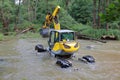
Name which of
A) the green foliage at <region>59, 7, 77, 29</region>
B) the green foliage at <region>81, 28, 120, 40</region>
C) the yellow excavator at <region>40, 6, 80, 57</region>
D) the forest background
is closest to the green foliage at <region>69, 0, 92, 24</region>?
the forest background

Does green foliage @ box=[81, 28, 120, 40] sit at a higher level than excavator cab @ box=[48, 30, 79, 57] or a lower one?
lower

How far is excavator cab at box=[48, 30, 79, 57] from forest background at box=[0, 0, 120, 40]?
11.6 m

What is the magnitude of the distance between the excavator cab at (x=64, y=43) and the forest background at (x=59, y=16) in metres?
11.6

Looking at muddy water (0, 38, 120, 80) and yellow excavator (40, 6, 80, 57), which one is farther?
yellow excavator (40, 6, 80, 57)

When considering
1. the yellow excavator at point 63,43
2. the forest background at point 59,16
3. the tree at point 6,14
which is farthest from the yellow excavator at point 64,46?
the tree at point 6,14

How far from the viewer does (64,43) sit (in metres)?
13.6

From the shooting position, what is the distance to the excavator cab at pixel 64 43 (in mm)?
13453

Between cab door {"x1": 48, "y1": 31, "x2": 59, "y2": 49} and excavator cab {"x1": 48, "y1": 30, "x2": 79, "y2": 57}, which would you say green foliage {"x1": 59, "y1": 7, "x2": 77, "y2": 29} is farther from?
excavator cab {"x1": 48, "y1": 30, "x2": 79, "y2": 57}

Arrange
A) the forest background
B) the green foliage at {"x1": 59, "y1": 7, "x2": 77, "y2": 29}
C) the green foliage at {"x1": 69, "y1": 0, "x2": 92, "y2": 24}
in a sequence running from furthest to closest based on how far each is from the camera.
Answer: the green foliage at {"x1": 69, "y1": 0, "x2": 92, "y2": 24}
the green foliage at {"x1": 59, "y1": 7, "x2": 77, "y2": 29}
the forest background

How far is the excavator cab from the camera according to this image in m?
13.5

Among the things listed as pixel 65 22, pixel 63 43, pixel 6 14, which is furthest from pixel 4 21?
pixel 63 43

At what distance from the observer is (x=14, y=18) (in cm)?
3466

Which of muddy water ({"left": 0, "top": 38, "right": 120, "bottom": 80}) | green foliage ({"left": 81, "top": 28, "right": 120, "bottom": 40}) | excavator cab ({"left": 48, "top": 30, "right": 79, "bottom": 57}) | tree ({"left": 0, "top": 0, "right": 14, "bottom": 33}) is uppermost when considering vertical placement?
tree ({"left": 0, "top": 0, "right": 14, "bottom": 33})

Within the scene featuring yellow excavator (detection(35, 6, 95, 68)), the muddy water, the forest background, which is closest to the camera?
the muddy water
